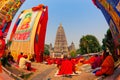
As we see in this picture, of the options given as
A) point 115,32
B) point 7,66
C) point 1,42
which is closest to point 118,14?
point 115,32

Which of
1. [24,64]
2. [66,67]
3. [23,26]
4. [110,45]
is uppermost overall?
[23,26]

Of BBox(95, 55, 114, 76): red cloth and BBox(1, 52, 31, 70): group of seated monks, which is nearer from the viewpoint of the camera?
BBox(95, 55, 114, 76): red cloth

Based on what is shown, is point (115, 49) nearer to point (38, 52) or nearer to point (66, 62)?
point (66, 62)

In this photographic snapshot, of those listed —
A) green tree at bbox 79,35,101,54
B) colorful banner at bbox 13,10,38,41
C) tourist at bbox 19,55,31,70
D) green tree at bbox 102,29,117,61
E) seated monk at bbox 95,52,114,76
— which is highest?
colorful banner at bbox 13,10,38,41

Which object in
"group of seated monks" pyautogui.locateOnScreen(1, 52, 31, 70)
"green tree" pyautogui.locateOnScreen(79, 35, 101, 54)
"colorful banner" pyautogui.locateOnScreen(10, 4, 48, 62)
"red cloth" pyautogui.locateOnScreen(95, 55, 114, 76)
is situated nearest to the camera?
"red cloth" pyautogui.locateOnScreen(95, 55, 114, 76)

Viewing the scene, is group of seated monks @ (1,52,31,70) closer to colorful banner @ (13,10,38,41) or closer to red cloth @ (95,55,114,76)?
colorful banner @ (13,10,38,41)

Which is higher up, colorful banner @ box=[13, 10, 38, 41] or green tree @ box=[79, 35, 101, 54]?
colorful banner @ box=[13, 10, 38, 41]

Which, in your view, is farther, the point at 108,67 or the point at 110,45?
the point at 110,45

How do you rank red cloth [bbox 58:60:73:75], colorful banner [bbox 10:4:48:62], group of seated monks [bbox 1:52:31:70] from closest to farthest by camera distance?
red cloth [bbox 58:60:73:75] < group of seated monks [bbox 1:52:31:70] < colorful banner [bbox 10:4:48:62]

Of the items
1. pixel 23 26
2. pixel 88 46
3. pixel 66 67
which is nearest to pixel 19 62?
pixel 66 67

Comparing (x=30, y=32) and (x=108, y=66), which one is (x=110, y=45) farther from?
(x=30, y=32)

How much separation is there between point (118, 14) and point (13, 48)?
6407 millimetres

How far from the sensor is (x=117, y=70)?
342 inches

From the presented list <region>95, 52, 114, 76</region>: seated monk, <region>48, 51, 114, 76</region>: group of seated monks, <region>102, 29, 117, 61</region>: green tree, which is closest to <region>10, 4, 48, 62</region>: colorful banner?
<region>102, 29, 117, 61</region>: green tree
